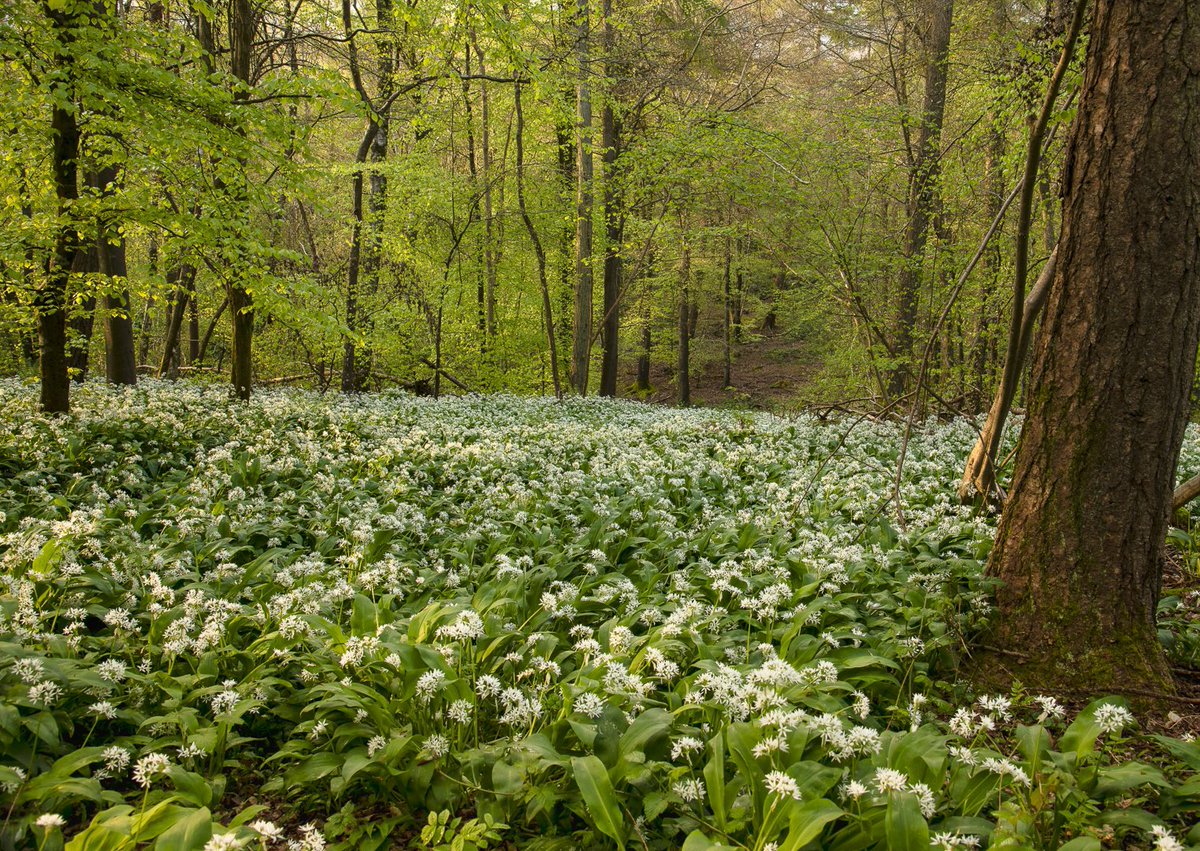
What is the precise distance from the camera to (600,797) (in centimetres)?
204

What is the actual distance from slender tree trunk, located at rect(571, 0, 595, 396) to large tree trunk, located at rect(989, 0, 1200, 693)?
13165 millimetres

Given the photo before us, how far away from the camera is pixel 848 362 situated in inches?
557

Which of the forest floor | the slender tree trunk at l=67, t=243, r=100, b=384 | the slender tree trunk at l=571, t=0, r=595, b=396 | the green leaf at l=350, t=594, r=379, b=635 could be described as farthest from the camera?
the forest floor

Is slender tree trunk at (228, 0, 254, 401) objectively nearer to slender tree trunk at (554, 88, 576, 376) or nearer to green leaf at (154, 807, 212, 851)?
slender tree trunk at (554, 88, 576, 376)

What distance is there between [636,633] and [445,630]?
133 centimetres

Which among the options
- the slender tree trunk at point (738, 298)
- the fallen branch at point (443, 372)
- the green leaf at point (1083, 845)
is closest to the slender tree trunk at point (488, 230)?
the fallen branch at point (443, 372)

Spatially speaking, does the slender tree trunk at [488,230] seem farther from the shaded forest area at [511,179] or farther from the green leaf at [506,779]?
the green leaf at [506,779]

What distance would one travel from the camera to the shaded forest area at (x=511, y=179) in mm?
7082

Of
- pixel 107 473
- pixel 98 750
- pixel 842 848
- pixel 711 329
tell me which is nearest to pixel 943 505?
pixel 842 848

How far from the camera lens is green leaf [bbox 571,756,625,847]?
2.00 metres

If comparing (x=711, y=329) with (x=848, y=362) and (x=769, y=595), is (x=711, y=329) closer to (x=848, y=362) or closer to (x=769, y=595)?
(x=848, y=362)

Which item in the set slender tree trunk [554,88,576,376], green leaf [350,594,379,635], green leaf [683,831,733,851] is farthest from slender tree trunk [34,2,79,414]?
slender tree trunk [554,88,576,376]

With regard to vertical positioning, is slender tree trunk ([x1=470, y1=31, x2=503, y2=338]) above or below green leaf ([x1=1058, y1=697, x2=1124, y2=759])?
above

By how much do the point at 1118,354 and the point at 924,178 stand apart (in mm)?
10253
